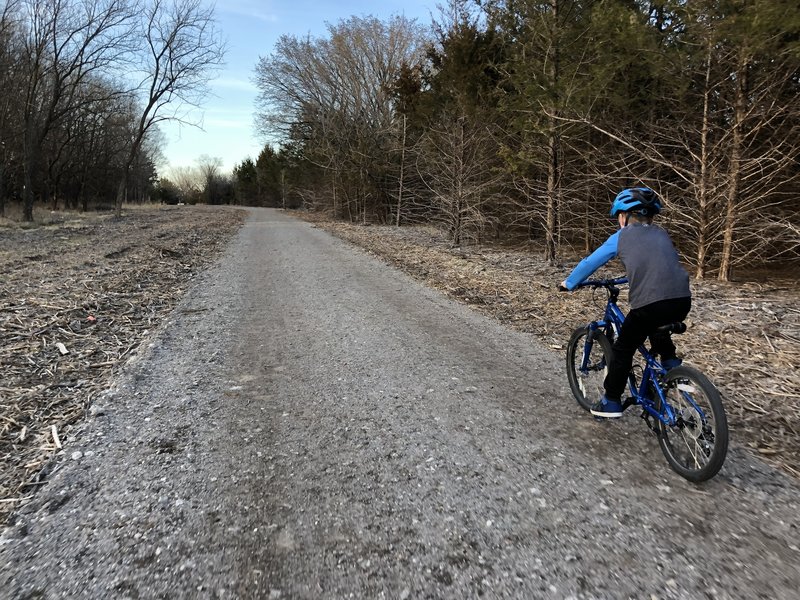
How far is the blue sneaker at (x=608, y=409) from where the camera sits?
3424 mm

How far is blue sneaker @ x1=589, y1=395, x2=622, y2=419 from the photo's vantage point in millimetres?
3424

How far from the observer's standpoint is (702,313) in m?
6.46

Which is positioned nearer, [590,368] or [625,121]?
[590,368]

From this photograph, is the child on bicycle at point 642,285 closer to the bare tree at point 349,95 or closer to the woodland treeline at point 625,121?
the woodland treeline at point 625,121

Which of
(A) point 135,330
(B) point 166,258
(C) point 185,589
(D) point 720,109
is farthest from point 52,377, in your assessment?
(D) point 720,109

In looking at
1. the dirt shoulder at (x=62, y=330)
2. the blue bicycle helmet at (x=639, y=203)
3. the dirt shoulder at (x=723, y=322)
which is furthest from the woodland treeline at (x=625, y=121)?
the dirt shoulder at (x=62, y=330)

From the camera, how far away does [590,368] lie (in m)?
3.95

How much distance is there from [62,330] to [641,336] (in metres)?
6.01

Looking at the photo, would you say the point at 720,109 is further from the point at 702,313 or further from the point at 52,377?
the point at 52,377

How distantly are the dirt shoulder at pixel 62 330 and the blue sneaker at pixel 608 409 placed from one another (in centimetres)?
362

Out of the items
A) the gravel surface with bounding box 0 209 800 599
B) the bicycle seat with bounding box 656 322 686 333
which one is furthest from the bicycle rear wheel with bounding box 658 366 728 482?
the bicycle seat with bounding box 656 322 686 333

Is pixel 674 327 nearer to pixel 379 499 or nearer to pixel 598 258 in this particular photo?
pixel 598 258

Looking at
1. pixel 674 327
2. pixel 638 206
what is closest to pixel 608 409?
pixel 674 327

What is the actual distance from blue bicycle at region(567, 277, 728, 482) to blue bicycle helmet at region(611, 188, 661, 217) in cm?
55
